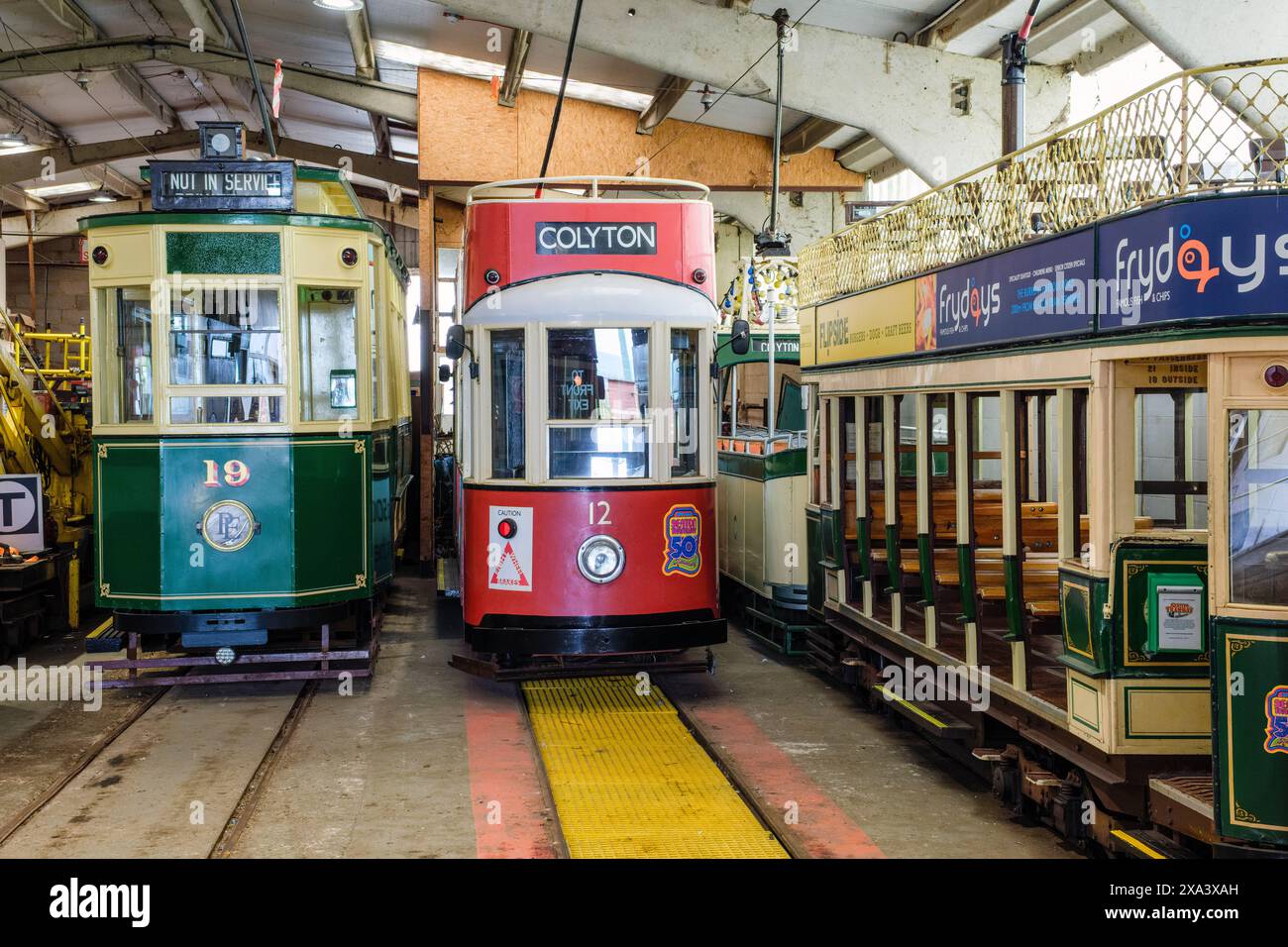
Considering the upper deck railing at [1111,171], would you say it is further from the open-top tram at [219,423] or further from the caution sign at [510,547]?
the open-top tram at [219,423]

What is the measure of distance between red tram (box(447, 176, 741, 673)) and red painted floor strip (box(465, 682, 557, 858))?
1.61ft

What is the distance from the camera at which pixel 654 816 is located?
6.28 m

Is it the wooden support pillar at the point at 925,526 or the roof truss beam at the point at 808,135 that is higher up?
the roof truss beam at the point at 808,135

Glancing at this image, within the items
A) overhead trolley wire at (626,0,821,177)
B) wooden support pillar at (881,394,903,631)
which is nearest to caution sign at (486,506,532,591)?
wooden support pillar at (881,394,903,631)

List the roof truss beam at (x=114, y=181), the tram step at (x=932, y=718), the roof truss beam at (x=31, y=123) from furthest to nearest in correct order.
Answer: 1. the roof truss beam at (x=114, y=181)
2. the roof truss beam at (x=31, y=123)
3. the tram step at (x=932, y=718)

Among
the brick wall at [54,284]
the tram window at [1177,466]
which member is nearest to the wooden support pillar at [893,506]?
the tram window at [1177,466]

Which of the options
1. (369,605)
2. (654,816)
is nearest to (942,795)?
(654,816)

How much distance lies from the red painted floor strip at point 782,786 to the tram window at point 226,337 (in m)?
3.63

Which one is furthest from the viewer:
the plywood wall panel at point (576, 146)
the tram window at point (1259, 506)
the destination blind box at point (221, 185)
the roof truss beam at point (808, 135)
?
the roof truss beam at point (808, 135)

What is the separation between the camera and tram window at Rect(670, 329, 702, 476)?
848 cm

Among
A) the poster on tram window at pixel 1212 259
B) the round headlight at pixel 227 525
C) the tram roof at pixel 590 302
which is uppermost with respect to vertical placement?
the tram roof at pixel 590 302

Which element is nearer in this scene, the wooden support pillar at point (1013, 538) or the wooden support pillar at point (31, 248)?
the wooden support pillar at point (1013, 538)

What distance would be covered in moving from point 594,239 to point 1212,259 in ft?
14.7

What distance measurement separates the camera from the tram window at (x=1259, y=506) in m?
4.65
